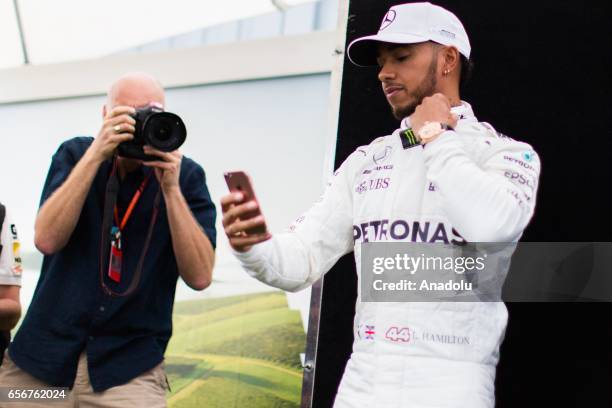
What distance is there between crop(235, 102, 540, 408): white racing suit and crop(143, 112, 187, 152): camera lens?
0.40m

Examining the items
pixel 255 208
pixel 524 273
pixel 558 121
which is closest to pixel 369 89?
pixel 558 121

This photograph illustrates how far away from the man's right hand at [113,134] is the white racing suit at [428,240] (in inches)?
19.8

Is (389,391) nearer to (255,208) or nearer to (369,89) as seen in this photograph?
(255,208)

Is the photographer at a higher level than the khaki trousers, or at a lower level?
higher

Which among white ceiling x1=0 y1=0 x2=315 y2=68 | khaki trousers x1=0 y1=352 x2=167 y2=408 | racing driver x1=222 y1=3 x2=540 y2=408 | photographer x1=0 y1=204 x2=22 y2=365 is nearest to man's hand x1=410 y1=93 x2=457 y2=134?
racing driver x1=222 y1=3 x2=540 y2=408

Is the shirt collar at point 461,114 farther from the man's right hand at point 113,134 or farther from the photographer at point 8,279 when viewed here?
the photographer at point 8,279

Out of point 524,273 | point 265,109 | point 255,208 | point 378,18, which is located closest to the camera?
point 255,208

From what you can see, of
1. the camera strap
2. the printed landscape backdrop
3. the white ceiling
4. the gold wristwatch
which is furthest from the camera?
the white ceiling

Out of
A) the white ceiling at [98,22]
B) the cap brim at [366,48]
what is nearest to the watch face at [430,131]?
the cap brim at [366,48]

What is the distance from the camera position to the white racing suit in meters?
1.56

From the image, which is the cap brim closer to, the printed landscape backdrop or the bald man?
the bald man

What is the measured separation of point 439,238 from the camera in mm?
1729

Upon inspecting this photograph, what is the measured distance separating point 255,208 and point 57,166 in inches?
33.0

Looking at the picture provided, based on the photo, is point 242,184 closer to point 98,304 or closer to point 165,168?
point 165,168
